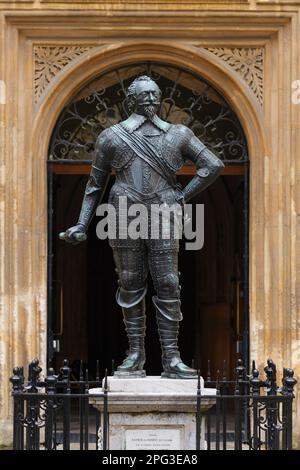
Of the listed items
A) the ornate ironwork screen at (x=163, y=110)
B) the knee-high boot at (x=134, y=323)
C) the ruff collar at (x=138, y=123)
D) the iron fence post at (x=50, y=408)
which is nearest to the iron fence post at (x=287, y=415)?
the knee-high boot at (x=134, y=323)

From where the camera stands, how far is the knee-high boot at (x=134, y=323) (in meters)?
9.62

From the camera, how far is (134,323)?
969 centimetres

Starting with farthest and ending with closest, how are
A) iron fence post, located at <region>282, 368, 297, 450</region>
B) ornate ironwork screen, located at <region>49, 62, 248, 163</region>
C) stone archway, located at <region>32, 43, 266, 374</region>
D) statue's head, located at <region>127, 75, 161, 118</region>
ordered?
ornate ironwork screen, located at <region>49, 62, 248, 163</region>
stone archway, located at <region>32, 43, 266, 374</region>
statue's head, located at <region>127, 75, 161, 118</region>
iron fence post, located at <region>282, 368, 297, 450</region>

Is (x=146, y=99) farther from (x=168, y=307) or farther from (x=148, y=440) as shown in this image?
(x=148, y=440)

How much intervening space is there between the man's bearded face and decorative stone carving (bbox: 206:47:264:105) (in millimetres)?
4424

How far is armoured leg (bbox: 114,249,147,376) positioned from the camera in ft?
31.5

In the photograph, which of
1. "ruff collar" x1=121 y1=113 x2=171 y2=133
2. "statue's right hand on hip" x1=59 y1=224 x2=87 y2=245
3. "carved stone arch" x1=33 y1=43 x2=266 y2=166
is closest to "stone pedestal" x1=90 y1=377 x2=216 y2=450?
"statue's right hand on hip" x1=59 y1=224 x2=87 y2=245

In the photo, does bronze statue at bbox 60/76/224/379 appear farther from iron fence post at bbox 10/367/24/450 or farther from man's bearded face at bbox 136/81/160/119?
iron fence post at bbox 10/367/24/450

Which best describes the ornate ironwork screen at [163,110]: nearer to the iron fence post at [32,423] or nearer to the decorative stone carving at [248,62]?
the decorative stone carving at [248,62]

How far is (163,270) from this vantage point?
9.58 metres

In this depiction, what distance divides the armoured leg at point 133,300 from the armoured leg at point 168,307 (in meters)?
0.11

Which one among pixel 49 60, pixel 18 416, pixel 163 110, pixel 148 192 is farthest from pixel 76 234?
pixel 163 110

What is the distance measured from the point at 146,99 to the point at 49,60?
448cm
